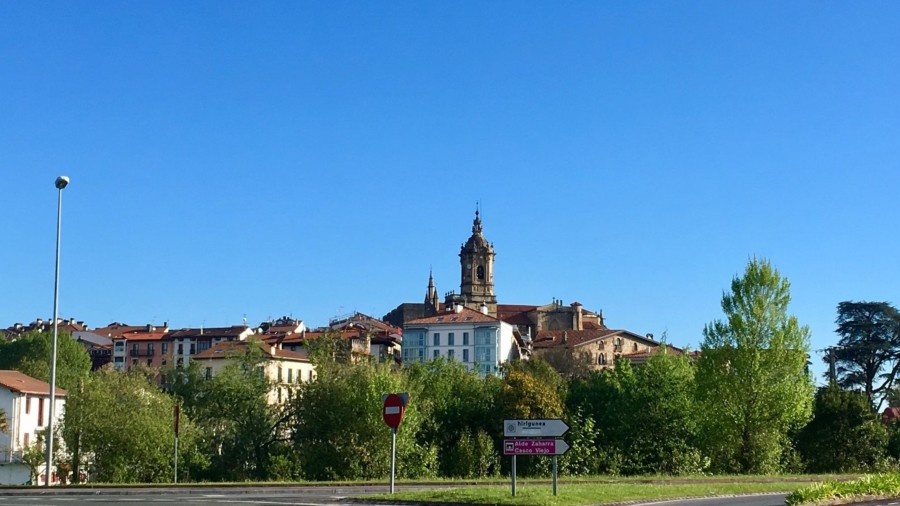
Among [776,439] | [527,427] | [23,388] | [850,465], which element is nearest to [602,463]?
[776,439]

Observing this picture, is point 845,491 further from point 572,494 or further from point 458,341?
point 458,341

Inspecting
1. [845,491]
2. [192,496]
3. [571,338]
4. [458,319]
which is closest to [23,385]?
[192,496]

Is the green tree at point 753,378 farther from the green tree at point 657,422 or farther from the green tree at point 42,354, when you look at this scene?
the green tree at point 42,354

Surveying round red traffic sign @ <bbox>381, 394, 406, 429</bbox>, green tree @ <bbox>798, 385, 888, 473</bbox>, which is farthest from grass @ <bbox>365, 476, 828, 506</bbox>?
green tree @ <bbox>798, 385, 888, 473</bbox>

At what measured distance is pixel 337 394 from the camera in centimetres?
6450

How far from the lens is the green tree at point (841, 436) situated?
66250 millimetres

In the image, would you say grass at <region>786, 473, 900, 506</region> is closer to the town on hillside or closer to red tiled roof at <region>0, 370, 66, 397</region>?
red tiled roof at <region>0, 370, 66, 397</region>

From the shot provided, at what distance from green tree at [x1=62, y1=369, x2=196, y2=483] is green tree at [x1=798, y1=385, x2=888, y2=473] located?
3948cm

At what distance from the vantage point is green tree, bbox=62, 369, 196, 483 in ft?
185

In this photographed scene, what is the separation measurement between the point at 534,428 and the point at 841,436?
148ft

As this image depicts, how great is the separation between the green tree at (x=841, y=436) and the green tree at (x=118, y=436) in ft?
130

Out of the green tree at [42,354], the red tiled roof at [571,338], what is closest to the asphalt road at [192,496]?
the green tree at [42,354]

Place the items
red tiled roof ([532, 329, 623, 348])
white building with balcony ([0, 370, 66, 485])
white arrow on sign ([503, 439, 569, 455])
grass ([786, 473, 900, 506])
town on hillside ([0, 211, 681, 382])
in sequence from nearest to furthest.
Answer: grass ([786, 473, 900, 506]) → white arrow on sign ([503, 439, 569, 455]) → white building with balcony ([0, 370, 66, 485]) → town on hillside ([0, 211, 681, 382]) → red tiled roof ([532, 329, 623, 348])

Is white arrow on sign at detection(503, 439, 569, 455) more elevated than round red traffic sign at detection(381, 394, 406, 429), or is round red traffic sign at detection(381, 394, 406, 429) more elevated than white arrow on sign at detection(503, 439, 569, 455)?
round red traffic sign at detection(381, 394, 406, 429)
